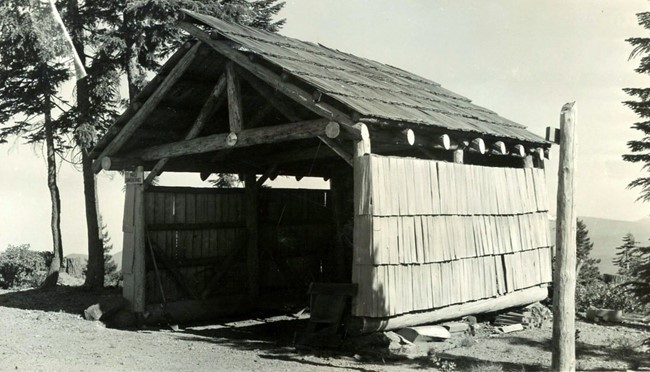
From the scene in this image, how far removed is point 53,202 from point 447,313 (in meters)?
14.6

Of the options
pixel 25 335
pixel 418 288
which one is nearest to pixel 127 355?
pixel 25 335

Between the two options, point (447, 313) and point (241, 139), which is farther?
point (241, 139)

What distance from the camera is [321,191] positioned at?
52.6 ft

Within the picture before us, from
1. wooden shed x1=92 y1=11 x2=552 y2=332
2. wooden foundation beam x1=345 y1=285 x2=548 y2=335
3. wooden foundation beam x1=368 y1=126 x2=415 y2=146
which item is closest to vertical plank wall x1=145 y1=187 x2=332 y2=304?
wooden shed x1=92 y1=11 x2=552 y2=332

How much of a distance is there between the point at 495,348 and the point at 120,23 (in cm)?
1362

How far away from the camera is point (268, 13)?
67.4 feet

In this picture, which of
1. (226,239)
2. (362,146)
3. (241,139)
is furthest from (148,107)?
(362,146)

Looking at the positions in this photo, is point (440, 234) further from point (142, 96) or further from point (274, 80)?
point (142, 96)

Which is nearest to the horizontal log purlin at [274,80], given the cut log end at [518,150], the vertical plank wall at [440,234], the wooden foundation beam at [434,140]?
the vertical plank wall at [440,234]

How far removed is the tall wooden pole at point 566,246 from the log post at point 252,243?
26.3 feet

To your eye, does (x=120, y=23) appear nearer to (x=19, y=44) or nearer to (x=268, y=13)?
(x=19, y=44)

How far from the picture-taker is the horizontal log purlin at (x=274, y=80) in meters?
8.84

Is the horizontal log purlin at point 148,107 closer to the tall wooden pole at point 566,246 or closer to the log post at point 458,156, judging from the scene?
the log post at point 458,156

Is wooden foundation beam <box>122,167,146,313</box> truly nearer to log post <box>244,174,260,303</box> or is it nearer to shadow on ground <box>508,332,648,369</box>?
log post <box>244,174,260,303</box>
